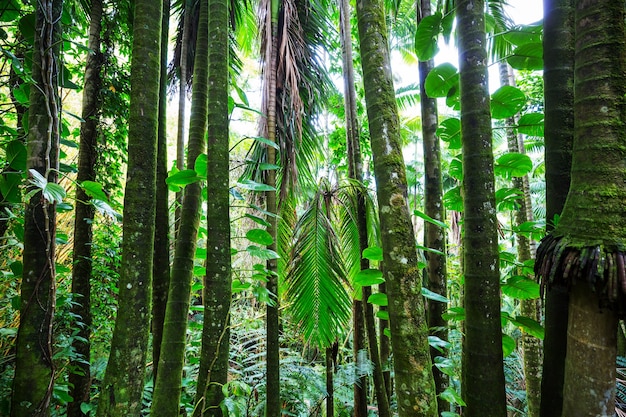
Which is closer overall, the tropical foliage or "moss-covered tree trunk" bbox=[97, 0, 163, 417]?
the tropical foliage

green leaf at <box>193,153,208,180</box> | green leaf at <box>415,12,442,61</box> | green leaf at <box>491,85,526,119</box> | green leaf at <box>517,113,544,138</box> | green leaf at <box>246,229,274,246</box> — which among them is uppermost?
green leaf at <box>415,12,442,61</box>

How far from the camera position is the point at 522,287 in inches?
78.0

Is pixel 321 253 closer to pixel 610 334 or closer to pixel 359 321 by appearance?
pixel 359 321

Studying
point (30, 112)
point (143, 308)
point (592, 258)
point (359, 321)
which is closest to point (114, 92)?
point (30, 112)

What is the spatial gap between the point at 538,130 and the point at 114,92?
4.40m

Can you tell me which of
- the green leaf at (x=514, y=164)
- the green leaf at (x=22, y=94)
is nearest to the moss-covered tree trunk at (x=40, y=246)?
the green leaf at (x=22, y=94)

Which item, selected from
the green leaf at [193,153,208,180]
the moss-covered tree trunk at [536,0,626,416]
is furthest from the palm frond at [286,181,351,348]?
the moss-covered tree trunk at [536,0,626,416]

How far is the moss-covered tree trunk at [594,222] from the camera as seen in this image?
3.72 feet

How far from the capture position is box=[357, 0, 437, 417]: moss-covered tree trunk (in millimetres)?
1403

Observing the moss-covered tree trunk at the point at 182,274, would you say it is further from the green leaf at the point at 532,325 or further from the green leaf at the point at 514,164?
the green leaf at the point at 514,164

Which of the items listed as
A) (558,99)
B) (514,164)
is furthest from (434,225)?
(558,99)

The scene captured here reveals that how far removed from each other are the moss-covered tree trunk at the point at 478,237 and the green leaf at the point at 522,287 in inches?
12.9

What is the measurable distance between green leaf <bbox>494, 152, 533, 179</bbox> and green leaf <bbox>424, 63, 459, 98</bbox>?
614mm

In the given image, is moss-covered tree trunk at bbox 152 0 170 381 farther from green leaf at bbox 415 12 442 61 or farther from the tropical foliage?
green leaf at bbox 415 12 442 61
